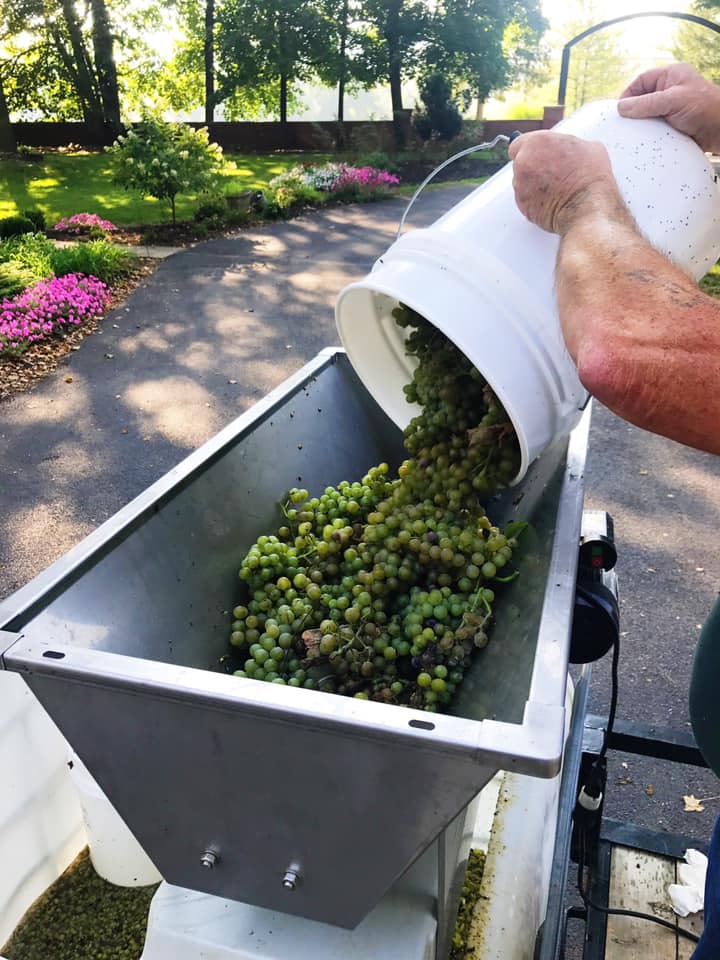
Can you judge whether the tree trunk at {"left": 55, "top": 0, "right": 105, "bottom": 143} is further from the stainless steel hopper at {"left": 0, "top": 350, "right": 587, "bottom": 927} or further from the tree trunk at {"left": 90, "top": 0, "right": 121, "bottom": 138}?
the stainless steel hopper at {"left": 0, "top": 350, "right": 587, "bottom": 927}

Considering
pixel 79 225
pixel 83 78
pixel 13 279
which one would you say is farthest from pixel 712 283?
pixel 83 78

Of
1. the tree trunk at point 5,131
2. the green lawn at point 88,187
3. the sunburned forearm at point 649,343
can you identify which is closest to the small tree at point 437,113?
the green lawn at point 88,187

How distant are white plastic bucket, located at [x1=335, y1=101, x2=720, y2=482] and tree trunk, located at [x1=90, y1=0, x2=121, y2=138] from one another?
19.9m

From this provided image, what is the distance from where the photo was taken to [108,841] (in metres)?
1.99

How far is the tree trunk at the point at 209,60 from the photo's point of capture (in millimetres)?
19328

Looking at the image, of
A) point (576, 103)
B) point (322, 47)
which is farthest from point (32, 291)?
point (576, 103)

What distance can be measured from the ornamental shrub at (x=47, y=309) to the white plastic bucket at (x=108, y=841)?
5.35 meters

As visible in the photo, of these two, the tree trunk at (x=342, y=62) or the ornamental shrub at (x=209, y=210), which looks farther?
the tree trunk at (x=342, y=62)

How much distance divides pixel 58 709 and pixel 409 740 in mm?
615

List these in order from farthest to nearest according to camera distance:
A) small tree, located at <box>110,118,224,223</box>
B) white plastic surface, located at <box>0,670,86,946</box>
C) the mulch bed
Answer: small tree, located at <box>110,118,224,223</box>
the mulch bed
white plastic surface, located at <box>0,670,86,946</box>

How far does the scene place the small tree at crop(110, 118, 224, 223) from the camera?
10.8 meters

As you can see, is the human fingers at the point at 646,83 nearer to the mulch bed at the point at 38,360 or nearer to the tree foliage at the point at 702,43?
the mulch bed at the point at 38,360

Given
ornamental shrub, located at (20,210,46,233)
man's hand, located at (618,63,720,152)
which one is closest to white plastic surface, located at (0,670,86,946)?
man's hand, located at (618,63,720,152)

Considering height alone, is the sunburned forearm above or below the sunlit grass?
above
